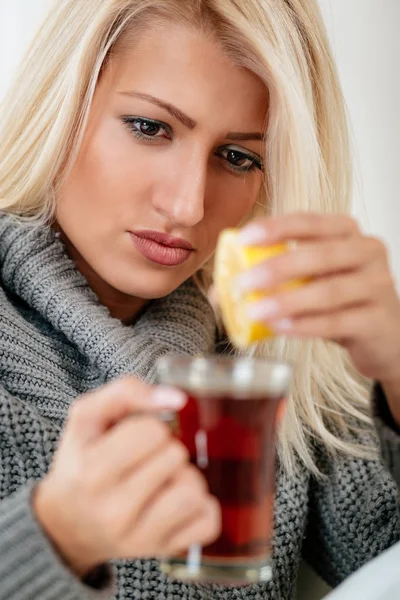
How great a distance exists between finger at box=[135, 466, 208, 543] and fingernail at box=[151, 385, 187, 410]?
7cm

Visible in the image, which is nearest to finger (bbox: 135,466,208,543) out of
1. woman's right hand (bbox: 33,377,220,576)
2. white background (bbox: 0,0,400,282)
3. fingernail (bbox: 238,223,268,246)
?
woman's right hand (bbox: 33,377,220,576)

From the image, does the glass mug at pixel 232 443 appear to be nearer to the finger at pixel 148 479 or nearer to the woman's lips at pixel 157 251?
the finger at pixel 148 479

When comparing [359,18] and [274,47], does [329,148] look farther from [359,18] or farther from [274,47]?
[359,18]

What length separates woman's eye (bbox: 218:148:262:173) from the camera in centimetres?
149

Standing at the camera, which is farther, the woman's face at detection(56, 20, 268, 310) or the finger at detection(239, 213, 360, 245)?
the woman's face at detection(56, 20, 268, 310)

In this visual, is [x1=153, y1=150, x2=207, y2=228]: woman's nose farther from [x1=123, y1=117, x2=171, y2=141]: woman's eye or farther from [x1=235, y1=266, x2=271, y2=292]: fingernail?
[x1=235, y1=266, x2=271, y2=292]: fingernail

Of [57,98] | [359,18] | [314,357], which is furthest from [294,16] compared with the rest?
[359,18]

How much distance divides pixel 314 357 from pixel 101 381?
1.47ft

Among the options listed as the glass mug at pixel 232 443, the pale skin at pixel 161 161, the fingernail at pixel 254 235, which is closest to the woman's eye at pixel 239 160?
the pale skin at pixel 161 161

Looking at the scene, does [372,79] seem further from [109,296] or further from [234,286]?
[234,286]

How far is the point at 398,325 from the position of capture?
0.97 meters

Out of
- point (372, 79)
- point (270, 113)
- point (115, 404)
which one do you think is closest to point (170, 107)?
point (270, 113)

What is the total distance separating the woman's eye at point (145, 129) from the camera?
139cm

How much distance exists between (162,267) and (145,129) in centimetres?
25
